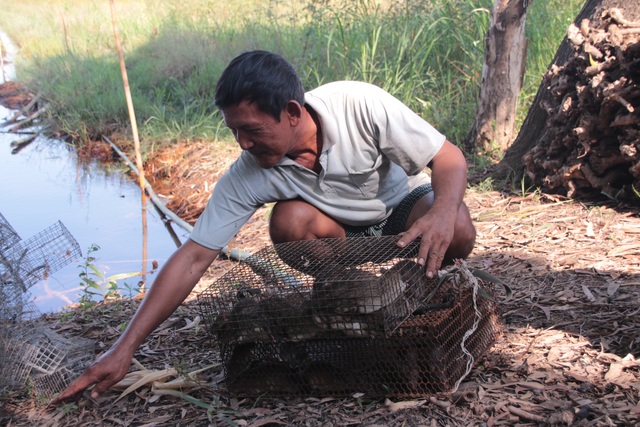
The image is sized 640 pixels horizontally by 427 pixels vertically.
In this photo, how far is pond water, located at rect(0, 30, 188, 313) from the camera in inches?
197

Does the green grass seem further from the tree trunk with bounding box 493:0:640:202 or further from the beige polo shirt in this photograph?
the beige polo shirt

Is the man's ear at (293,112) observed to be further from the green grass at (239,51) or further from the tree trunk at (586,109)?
the green grass at (239,51)

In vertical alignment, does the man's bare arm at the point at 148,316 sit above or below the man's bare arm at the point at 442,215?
below

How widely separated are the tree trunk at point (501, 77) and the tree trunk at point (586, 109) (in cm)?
53

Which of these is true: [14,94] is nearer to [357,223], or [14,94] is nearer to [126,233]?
[126,233]

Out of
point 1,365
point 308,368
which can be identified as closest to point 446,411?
point 308,368

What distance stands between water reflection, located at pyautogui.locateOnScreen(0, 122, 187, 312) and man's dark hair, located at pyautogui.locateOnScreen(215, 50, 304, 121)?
262 cm

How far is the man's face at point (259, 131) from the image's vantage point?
230 centimetres

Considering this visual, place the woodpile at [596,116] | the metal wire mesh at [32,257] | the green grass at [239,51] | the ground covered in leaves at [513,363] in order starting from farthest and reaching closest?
the green grass at [239,51]
the woodpile at [596,116]
the metal wire mesh at [32,257]
the ground covered in leaves at [513,363]

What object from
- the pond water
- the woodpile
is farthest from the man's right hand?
the woodpile

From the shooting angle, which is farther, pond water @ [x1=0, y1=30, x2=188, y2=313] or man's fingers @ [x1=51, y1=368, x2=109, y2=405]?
pond water @ [x1=0, y1=30, x2=188, y2=313]

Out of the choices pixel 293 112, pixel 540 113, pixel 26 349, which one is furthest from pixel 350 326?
pixel 540 113

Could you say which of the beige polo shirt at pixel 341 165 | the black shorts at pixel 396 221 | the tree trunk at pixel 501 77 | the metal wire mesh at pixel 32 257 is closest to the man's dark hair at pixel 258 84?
the beige polo shirt at pixel 341 165

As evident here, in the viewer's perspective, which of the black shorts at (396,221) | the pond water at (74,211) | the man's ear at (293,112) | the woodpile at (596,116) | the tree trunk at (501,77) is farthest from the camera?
the pond water at (74,211)
